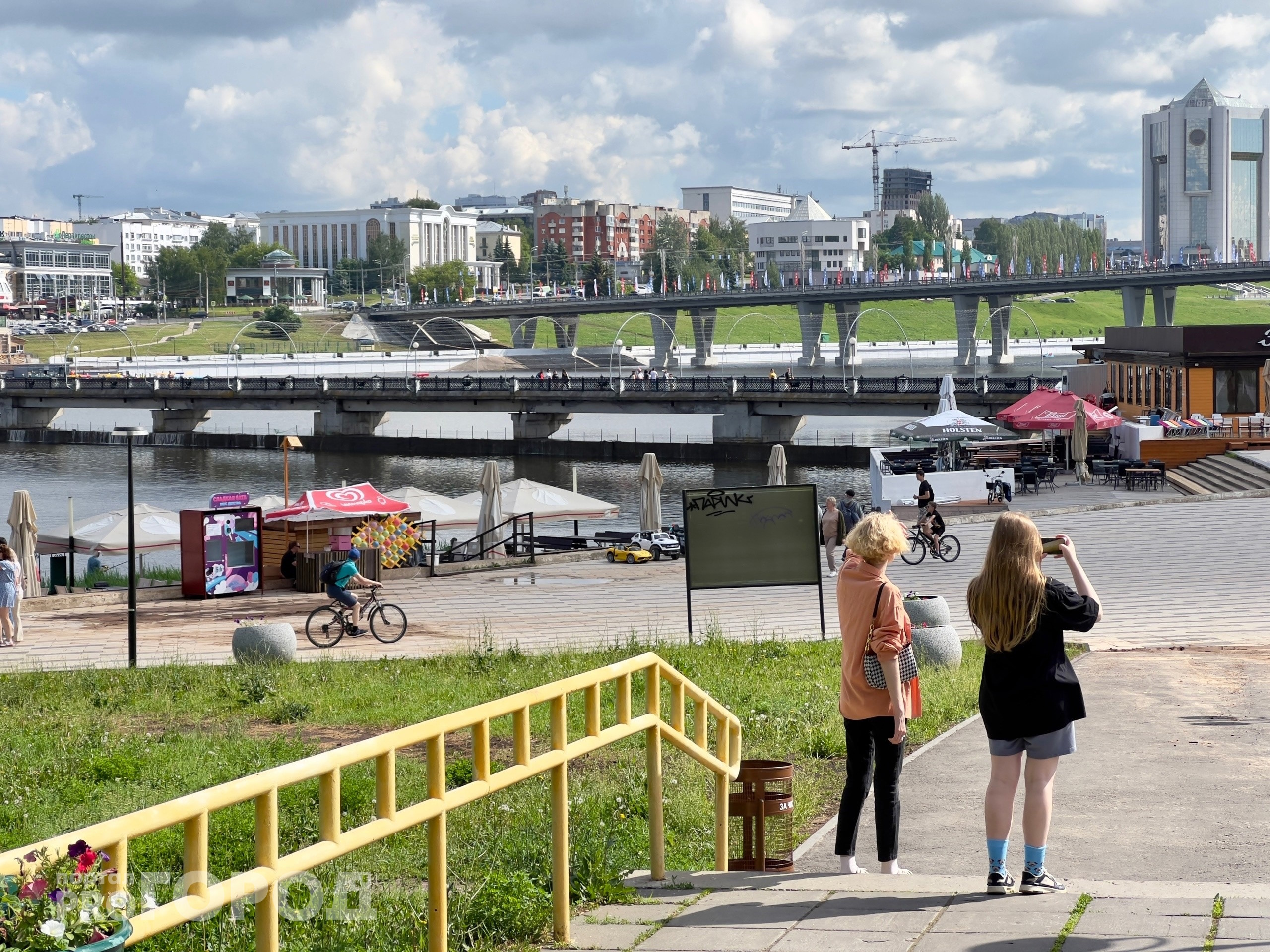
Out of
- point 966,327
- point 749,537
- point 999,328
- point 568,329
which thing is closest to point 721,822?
point 749,537

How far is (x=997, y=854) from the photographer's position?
610 centimetres

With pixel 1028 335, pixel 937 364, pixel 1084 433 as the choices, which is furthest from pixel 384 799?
pixel 1028 335

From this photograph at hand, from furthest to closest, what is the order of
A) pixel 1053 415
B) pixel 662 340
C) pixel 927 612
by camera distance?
pixel 662 340 → pixel 1053 415 → pixel 927 612

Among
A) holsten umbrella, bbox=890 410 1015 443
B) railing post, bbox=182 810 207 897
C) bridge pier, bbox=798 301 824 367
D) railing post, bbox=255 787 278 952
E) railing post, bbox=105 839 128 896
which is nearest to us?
railing post, bbox=105 839 128 896

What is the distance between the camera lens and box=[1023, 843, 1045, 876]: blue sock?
6137 mm

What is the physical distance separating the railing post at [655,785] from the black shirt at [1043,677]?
144cm

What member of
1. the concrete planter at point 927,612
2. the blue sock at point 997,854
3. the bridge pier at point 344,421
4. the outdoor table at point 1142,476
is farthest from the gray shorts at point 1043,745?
the bridge pier at point 344,421

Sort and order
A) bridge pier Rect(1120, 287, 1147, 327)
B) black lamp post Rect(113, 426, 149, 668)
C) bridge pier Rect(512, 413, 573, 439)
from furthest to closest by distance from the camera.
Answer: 1. bridge pier Rect(1120, 287, 1147, 327)
2. bridge pier Rect(512, 413, 573, 439)
3. black lamp post Rect(113, 426, 149, 668)

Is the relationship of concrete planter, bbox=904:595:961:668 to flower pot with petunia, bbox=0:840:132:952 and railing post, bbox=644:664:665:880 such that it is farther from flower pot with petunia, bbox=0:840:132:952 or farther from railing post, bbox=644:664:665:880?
flower pot with petunia, bbox=0:840:132:952

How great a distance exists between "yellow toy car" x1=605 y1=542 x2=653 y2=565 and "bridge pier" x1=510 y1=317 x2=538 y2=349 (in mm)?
135201

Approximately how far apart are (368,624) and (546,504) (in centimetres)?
1494

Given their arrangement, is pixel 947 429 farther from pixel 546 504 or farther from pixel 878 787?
pixel 878 787

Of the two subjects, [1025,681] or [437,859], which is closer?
[437,859]

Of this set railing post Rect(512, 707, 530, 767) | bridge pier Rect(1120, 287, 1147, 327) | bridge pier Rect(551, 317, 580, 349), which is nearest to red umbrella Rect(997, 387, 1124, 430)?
railing post Rect(512, 707, 530, 767)
